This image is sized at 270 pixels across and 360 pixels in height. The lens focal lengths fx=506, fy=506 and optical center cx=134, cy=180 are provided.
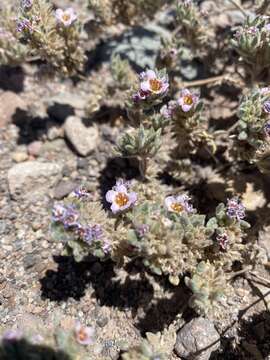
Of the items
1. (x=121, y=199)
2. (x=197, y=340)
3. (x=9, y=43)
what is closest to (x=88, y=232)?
(x=121, y=199)

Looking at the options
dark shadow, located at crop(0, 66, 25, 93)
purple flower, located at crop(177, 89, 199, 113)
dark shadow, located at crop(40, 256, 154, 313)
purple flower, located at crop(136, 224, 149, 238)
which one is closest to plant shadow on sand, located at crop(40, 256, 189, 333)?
dark shadow, located at crop(40, 256, 154, 313)

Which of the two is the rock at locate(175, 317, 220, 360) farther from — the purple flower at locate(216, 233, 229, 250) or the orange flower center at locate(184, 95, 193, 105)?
the orange flower center at locate(184, 95, 193, 105)

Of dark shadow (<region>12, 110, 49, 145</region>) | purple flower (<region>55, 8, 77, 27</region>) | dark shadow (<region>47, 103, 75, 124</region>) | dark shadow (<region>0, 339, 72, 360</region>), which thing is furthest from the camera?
dark shadow (<region>47, 103, 75, 124</region>)

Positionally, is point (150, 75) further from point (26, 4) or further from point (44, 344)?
point (44, 344)

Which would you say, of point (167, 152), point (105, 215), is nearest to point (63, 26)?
point (167, 152)

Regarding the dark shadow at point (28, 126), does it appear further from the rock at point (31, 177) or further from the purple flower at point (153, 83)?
the purple flower at point (153, 83)

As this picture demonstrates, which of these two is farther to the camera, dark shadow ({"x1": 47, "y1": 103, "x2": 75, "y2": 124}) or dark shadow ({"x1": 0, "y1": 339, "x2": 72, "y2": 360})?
dark shadow ({"x1": 47, "y1": 103, "x2": 75, "y2": 124})

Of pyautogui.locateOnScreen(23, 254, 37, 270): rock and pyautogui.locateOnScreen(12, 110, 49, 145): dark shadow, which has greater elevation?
pyautogui.locateOnScreen(12, 110, 49, 145): dark shadow

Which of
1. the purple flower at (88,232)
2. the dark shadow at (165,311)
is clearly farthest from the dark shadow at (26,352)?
the dark shadow at (165,311)
